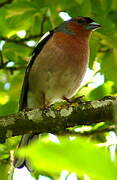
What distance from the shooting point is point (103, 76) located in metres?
4.80

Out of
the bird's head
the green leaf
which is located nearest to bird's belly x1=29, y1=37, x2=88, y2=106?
the bird's head

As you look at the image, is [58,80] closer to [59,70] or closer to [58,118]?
[59,70]

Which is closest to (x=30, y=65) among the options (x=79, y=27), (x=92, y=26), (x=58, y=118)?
(x=92, y=26)

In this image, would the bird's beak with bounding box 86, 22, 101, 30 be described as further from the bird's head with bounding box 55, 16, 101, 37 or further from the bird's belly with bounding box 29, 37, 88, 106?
the bird's belly with bounding box 29, 37, 88, 106

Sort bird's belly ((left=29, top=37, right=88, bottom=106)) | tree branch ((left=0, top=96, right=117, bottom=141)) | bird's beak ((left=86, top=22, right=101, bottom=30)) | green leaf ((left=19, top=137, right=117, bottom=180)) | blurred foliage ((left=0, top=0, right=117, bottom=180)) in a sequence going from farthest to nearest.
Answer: bird's beak ((left=86, top=22, right=101, bottom=30)) < bird's belly ((left=29, top=37, right=88, bottom=106)) < blurred foliage ((left=0, top=0, right=117, bottom=180)) < tree branch ((left=0, top=96, right=117, bottom=141)) < green leaf ((left=19, top=137, right=117, bottom=180))

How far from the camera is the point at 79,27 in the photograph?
588 centimetres

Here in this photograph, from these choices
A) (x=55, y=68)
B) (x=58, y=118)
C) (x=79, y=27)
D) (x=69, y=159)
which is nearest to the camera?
(x=69, y=159)

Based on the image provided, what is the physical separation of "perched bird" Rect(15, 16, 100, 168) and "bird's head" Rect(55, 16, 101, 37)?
3cm

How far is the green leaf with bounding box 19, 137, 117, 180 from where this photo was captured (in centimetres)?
61

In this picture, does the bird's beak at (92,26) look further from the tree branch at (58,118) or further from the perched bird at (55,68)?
the tree branch at (58,118)

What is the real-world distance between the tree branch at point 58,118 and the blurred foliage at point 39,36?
1237 millimetres

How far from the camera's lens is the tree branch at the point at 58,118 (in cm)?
307

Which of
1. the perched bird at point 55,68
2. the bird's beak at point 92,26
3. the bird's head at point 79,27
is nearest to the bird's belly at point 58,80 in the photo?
the perched bird at point 55,68

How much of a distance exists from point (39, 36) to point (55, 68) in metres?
0.96
